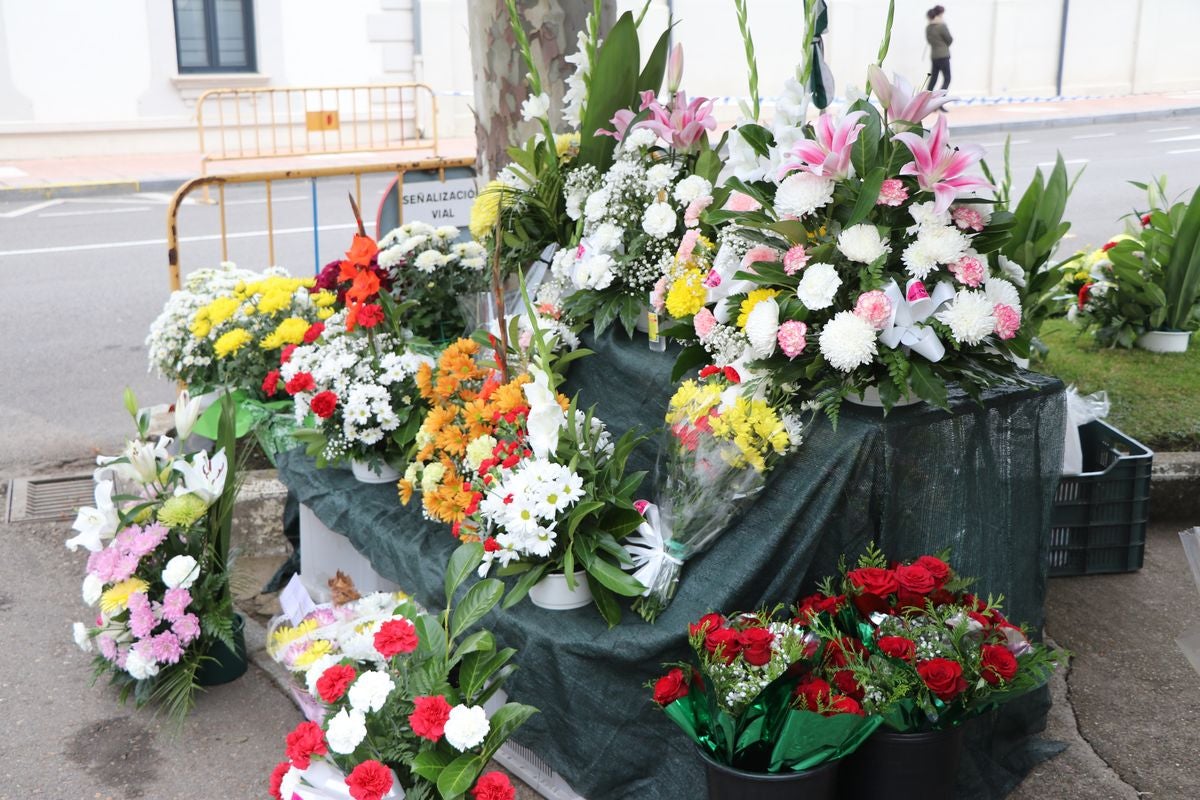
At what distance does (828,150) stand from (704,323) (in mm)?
532

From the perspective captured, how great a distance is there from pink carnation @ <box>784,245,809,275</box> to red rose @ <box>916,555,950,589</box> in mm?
661

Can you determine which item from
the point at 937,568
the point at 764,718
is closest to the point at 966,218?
the point at 937,568

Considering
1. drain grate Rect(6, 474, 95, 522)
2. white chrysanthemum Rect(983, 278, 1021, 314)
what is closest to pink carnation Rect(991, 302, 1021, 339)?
white chrysanthemum Rect(983, 278, 1021, 314)

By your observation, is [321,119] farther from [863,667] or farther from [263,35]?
[863,667]

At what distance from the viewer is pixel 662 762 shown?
2.71 metres

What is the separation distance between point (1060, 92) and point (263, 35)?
44.1 feet

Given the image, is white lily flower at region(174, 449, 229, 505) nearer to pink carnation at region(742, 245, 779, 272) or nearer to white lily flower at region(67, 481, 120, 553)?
white lily flower at region(67, 481, 120, 553)

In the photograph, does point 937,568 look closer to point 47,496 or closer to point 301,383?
point 301,383

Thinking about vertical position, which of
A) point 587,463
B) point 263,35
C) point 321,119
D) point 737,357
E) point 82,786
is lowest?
point 82,786

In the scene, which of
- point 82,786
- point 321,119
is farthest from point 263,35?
point 82,786

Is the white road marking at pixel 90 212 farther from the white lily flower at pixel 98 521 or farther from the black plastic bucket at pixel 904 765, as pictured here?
the black plastic bucket at pixel 904 765

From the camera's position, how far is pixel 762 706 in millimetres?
2289

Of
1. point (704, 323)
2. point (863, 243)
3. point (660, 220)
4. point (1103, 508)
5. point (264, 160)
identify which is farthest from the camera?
point (264, 160)

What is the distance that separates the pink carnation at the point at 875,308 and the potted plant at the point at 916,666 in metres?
0.51
